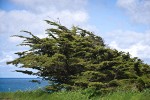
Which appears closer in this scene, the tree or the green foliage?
the green foliage

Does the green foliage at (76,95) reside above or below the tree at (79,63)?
below

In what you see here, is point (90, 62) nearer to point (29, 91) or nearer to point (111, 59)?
point (111, 59)

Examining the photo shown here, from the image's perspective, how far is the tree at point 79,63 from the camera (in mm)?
18625

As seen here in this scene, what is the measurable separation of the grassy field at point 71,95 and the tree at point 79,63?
4.27 ft

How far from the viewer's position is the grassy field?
49.7 ft

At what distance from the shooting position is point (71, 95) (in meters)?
16.8

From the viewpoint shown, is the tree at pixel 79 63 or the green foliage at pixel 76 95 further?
the tree at pixel 79 63

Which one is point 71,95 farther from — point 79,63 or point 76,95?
point 79,63

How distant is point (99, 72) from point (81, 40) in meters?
2.43

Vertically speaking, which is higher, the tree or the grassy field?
the tree

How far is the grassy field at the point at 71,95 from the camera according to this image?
15.1 meters

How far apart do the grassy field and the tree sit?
1.30m

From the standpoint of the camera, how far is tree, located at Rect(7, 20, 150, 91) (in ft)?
61.1

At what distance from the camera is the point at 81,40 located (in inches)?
793
